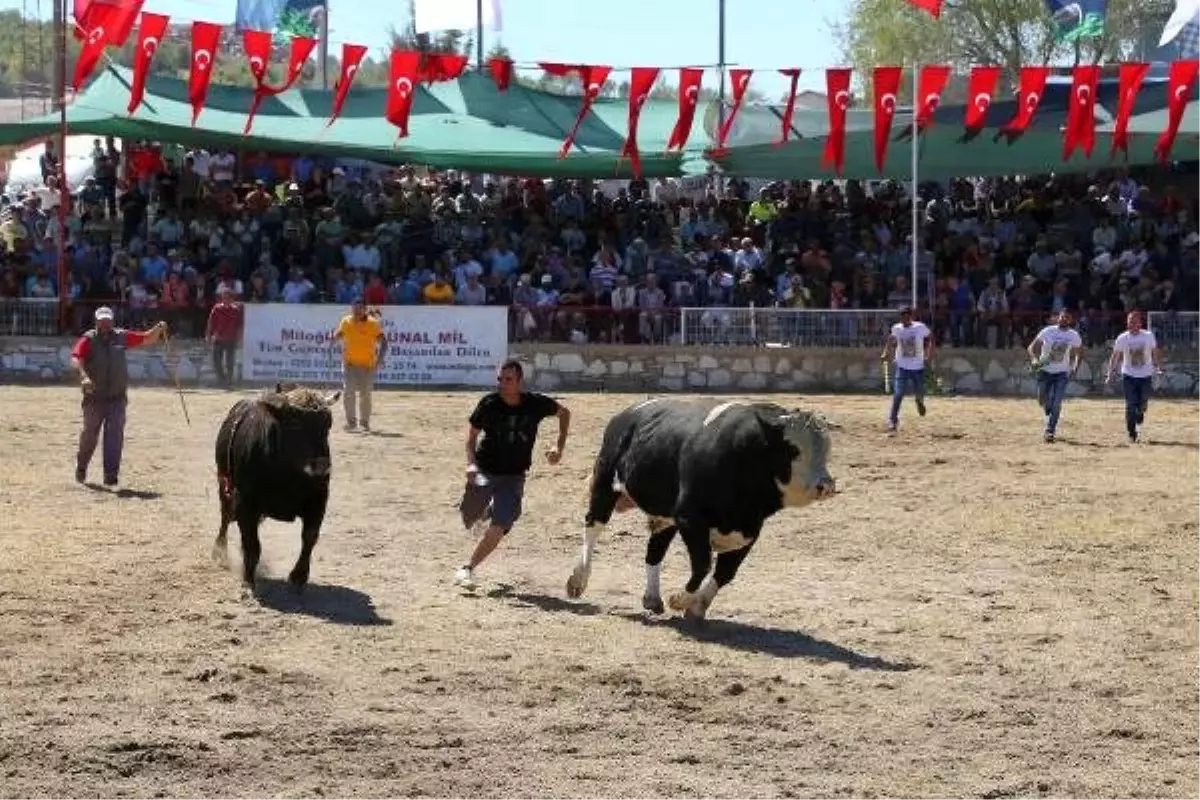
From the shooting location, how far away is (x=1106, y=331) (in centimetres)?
2989

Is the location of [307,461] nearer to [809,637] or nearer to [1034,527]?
[809,637]

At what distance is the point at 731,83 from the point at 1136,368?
9423 mm

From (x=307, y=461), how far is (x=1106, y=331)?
1907 centimetres

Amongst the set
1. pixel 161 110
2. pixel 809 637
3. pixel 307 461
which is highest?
pixel 161 110

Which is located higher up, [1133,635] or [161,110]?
[161,110]

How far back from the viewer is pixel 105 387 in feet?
59.9

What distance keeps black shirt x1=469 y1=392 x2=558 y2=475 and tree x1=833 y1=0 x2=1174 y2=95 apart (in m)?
49.8

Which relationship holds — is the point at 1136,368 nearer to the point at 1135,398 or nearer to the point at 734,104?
the point at 1135,398

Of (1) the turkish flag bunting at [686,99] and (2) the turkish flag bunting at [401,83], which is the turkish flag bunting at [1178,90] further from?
(2) the turkish flag bunting at [401,83]

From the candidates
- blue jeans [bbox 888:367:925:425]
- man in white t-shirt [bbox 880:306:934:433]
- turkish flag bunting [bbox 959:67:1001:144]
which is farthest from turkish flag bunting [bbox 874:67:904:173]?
blue jeans [bbox 888:367:925:425]

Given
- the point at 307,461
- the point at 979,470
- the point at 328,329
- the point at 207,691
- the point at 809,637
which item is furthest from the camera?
the point at 328,329

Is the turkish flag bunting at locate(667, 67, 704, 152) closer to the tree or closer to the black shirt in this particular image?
the black shirt

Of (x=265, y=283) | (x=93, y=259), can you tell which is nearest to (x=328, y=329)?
(x=265, y=283)

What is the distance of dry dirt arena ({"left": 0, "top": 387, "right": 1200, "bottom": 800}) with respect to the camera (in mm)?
8922
